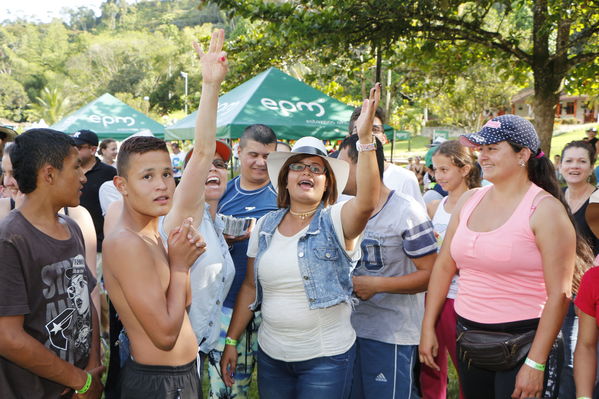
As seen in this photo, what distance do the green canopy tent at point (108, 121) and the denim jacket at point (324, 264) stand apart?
10613 millimetres

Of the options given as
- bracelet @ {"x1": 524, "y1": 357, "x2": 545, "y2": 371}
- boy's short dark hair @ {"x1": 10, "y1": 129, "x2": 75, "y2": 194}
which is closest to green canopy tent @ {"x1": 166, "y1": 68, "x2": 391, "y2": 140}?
boy's short dark hair @ {"x1": 10, "y1": 129, "x2": 75, "y2": 194}

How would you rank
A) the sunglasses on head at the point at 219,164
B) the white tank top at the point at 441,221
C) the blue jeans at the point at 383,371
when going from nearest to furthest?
the blue jeans at the point at 383,371
the sunglasses on head at the point at 219,164
the white tank top at the point at 441,221

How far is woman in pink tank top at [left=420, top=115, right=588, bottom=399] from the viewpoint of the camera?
240cm

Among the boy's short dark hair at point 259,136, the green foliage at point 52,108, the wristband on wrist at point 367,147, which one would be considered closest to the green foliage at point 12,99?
the green foliage at point 52,108

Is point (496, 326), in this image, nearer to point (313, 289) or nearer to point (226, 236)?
point (313, 289)

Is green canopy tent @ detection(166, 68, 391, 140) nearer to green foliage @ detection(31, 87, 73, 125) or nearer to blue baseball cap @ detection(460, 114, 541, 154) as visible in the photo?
blue baseball cap @ detection(460, 114, 541, 154)

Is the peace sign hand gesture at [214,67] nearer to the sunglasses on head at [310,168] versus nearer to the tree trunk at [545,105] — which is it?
the sunglasses on head at [310,168]

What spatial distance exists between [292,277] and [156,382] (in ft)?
2.66

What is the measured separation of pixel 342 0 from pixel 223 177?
15.3 ft

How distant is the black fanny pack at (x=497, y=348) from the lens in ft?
8.15

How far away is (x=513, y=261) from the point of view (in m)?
2.46

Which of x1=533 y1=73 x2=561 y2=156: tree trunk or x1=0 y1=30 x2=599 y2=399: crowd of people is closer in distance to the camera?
x1=0 y1=30 x2=599 y2=399: crowd of people

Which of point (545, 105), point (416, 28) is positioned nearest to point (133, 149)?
point (416, 28)

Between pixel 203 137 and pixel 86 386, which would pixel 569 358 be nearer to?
pixel 203 137
